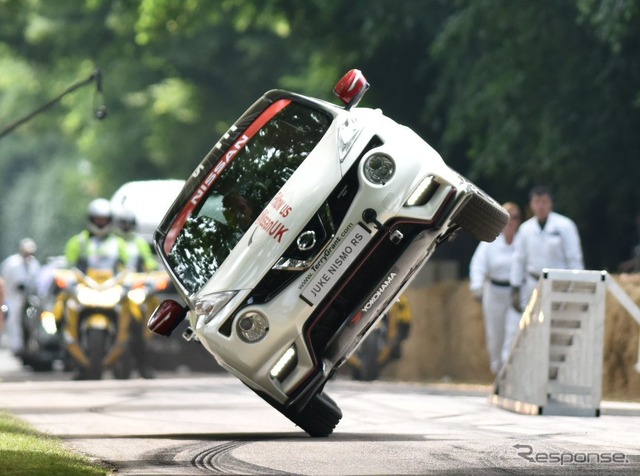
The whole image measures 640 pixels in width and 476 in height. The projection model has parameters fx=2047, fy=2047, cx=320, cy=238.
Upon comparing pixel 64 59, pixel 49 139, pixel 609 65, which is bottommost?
pixel 49 139

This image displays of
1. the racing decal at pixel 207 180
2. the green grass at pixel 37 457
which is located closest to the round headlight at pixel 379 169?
the racing decal at pixel 207 180

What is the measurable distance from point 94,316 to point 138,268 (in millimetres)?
1115

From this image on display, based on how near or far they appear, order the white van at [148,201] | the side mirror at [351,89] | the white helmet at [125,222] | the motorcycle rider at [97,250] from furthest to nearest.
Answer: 1. the white van at [148,201]
2. the white helmet at [125,222]
3. the motorcycle rider at [97,250]
4. the side mirror at [351,89]

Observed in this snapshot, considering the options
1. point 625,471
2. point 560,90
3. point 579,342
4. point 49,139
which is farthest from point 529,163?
point 49,139

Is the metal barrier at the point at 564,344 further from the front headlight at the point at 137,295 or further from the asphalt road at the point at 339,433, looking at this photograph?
Answer: the front headlight at the point at 137,295

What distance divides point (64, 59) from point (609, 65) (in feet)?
69.5

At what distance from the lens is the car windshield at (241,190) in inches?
544

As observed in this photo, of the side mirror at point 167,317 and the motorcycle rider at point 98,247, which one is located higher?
the side mirror at point 167,317

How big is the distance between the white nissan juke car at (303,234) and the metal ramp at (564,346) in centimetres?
180

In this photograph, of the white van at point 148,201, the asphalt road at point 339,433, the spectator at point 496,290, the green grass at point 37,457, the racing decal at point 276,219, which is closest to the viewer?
the green grass at point 37,457

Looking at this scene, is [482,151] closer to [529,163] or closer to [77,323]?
[529,163]

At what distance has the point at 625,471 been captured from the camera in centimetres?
1098

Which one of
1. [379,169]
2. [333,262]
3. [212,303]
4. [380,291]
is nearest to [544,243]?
[380,291]

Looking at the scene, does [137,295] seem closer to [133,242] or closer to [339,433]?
[133,242]
